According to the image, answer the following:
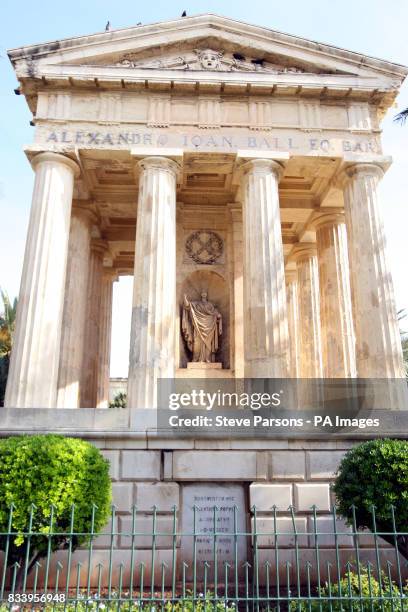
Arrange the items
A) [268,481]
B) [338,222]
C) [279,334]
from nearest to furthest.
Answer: [268,481]
[279,334]
[338,222]

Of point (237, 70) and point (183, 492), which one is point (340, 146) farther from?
point (183, 492)

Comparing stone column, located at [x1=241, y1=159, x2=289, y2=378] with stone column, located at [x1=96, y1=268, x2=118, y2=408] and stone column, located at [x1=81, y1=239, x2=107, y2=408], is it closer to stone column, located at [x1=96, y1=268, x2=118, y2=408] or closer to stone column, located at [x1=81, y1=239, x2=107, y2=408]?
stone column, located at [x1=81, y1=239, x2=107, y2=408]

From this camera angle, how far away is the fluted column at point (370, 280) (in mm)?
16391

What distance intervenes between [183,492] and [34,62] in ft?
47.0

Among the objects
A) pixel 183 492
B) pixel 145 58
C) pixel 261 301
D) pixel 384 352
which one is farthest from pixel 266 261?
pixel 145 58

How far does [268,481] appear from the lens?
13211 mm

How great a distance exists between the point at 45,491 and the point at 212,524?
14.9ft

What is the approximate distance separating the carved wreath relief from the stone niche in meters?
0.53

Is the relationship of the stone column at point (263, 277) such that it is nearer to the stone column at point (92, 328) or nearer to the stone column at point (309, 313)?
the stone column at point (309, 313)

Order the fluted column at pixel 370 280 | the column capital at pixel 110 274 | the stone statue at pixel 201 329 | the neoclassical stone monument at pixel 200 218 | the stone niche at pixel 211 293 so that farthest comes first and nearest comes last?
the column capital at pixel 110 274 → the stone niche at pixel 211 293 → the stone statue at pixel 201 329 → the fluted column at pixel 370 280 → the neoclassical stone monument at pixel 200 218

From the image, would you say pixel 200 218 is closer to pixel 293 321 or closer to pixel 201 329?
pixel 201 329

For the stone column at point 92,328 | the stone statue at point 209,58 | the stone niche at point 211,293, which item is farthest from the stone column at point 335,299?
the stone column at point 92,328

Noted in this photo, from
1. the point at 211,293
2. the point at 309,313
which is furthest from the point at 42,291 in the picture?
the point at 309,313

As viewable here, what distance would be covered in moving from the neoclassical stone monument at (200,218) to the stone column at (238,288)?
0.09 meters
